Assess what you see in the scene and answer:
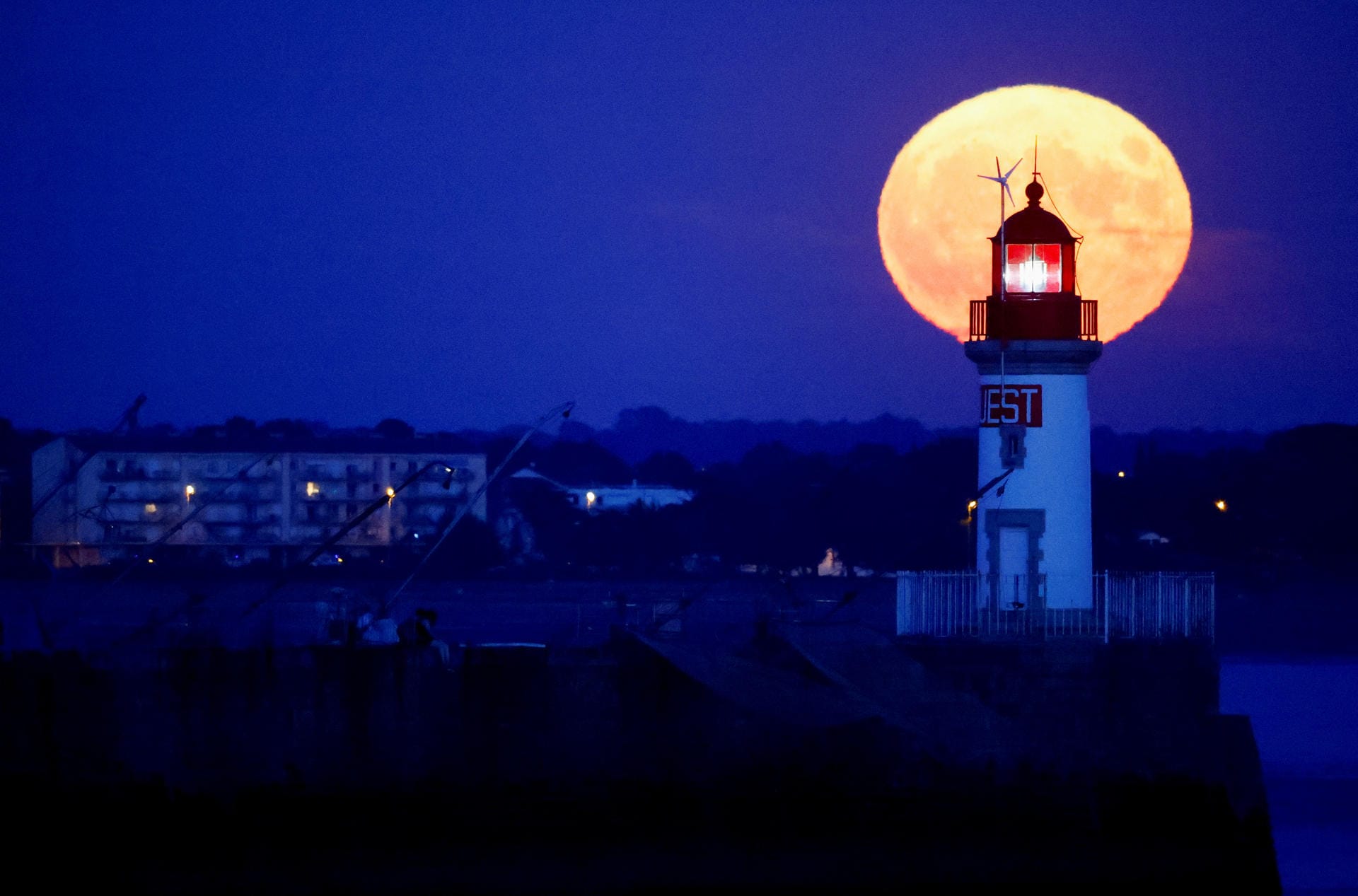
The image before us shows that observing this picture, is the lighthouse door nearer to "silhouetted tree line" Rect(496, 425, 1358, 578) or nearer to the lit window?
the lit window

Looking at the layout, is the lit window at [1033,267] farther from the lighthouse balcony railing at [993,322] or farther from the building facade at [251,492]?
the building facade at [251,492]

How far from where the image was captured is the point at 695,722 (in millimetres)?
27500

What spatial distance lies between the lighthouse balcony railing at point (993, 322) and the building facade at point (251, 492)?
80.9m

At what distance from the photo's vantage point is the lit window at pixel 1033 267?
104ft

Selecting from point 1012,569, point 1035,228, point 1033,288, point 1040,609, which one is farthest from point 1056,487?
point 1035,228

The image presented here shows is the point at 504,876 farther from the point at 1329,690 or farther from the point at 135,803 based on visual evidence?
the point at 1329,690

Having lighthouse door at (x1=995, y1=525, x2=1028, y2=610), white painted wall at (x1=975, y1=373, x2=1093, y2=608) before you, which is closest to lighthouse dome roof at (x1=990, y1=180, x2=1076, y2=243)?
white painted wall at (x1=975, y1=373, x2=1093, y2=608)

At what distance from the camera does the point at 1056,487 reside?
3111 cm

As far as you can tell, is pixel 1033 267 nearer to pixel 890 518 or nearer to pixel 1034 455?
pixel 1034 455

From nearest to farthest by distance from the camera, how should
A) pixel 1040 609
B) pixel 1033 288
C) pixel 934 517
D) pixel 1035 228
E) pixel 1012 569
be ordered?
pixel 1040 609 → pixel 1012 569 → pixel 1033 288 → pixel 1035 228 → pixel 934 517

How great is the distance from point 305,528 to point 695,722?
92.6 m

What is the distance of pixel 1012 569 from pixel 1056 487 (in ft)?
4.28

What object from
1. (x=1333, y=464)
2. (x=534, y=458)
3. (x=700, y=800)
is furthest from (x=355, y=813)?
(x=534, y=458)

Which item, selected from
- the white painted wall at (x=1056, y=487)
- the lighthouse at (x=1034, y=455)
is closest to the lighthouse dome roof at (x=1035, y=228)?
the lighthouse at (x=1034, y=455)
